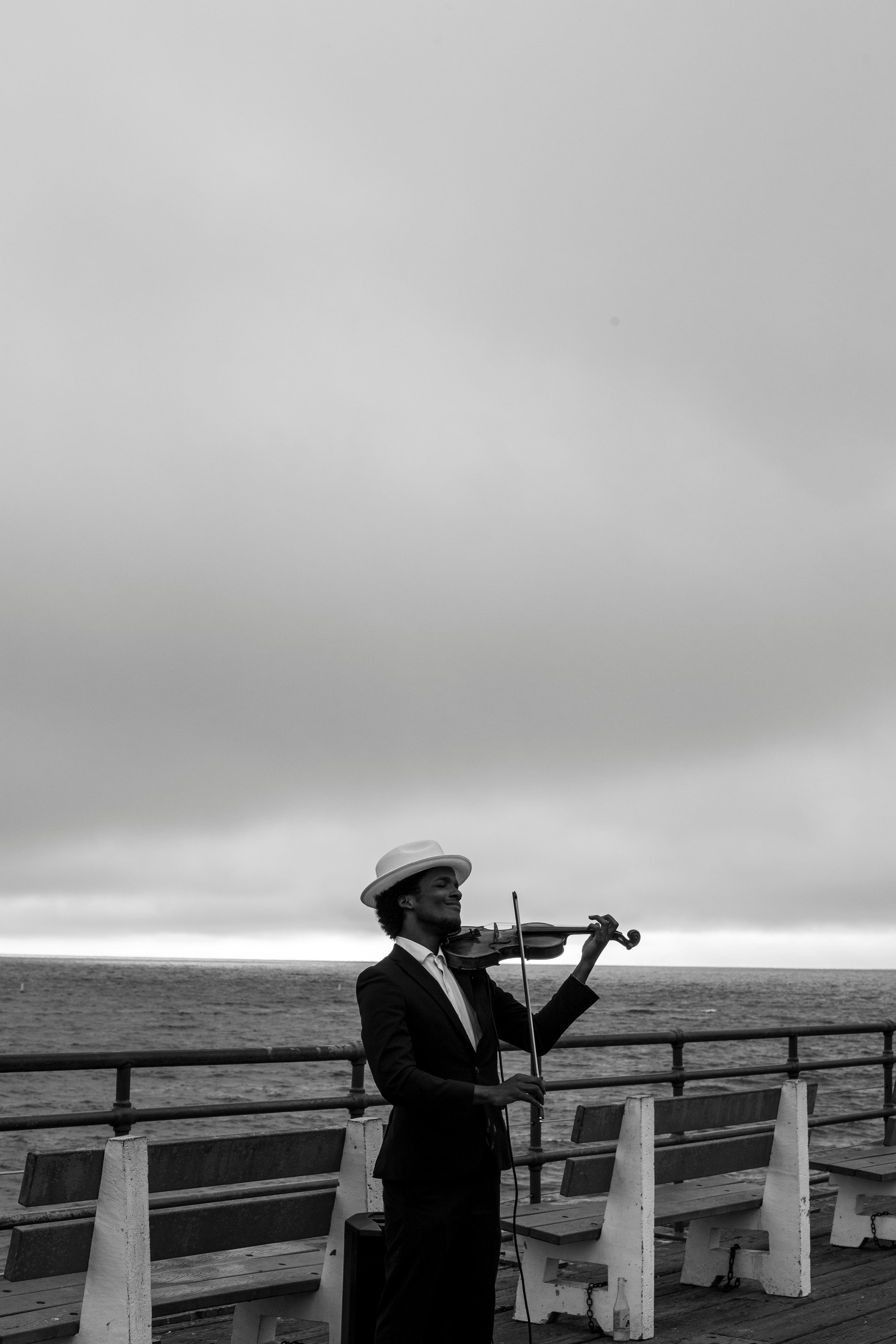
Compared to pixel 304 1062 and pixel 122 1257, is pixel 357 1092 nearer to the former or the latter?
pixel 304 1062

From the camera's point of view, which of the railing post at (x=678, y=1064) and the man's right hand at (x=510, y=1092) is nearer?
the man's right hand at (x=510, y=1092)

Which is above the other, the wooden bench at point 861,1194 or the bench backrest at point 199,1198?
the bench backrest at point 199,1198

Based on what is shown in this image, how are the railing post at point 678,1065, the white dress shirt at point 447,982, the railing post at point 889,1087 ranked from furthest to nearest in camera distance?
the railing post at point 889,1087, the railing post at point 678,1065, the white dress shirt at point 447,982

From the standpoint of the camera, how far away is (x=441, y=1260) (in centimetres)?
387

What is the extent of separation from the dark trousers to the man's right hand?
12.1 inches

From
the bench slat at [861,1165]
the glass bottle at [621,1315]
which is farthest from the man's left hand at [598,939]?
the bench slat at [861,1165]

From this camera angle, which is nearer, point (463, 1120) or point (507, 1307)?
point (463, 1120)

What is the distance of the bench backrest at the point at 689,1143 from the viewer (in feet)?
18.6

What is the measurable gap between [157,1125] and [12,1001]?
79320 millimetres

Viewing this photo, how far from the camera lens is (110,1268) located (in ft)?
13.2

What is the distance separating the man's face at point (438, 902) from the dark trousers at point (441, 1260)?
0.66 metres

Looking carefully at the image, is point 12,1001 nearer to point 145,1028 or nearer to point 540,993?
point 145,1028

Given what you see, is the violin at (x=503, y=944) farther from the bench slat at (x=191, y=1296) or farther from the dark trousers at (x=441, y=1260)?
the bench slat at (x=191, y=1296)

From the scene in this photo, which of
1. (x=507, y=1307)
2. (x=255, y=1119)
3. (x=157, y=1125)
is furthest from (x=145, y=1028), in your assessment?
(x=507, y=1307)
